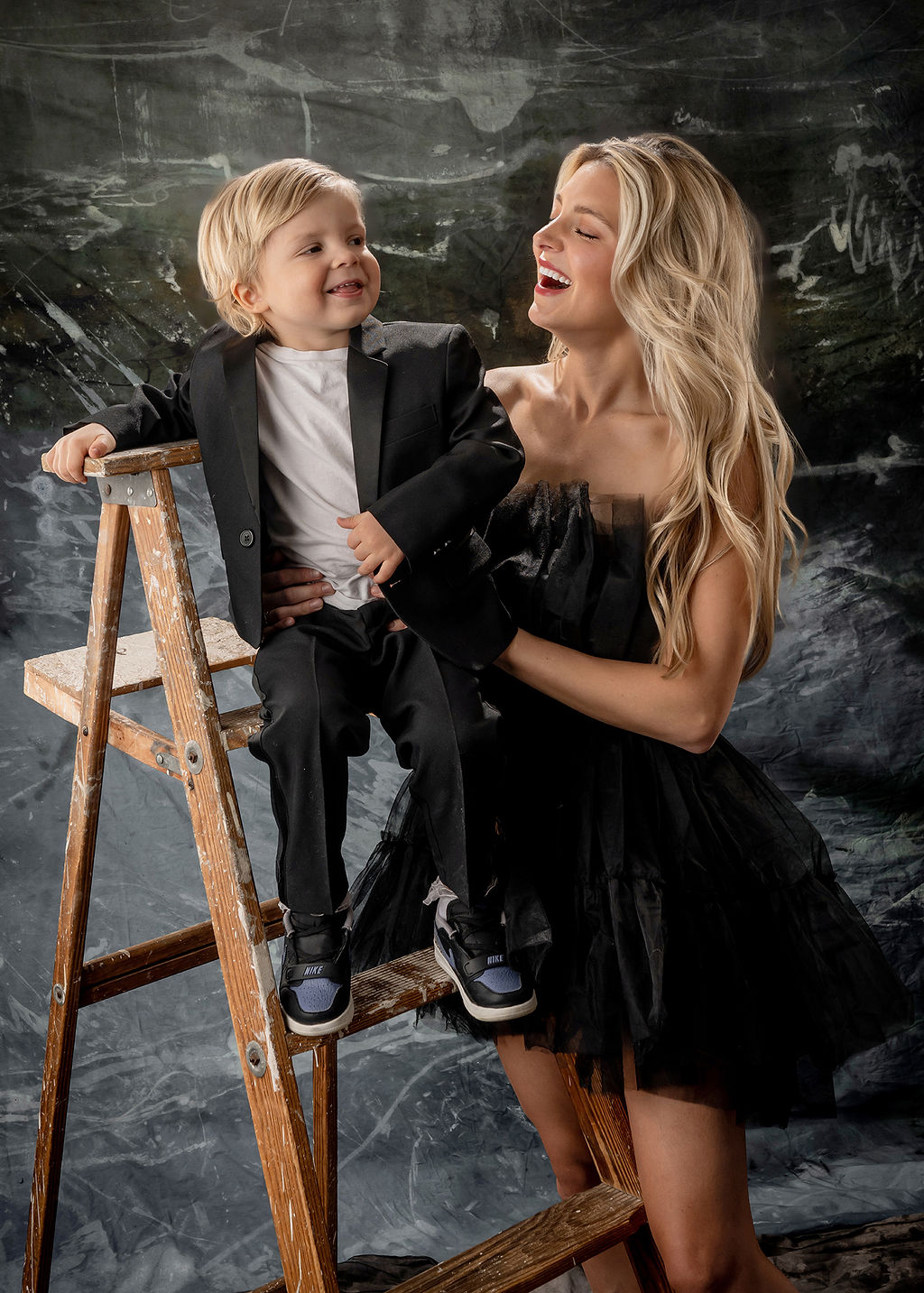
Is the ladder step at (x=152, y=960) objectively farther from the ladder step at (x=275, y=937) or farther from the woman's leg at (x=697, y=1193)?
the woman's leg at (x=697, y=1193)

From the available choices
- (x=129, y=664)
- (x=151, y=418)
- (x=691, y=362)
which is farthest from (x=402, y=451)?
(x=129, y=664)

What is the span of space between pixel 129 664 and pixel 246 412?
457mm

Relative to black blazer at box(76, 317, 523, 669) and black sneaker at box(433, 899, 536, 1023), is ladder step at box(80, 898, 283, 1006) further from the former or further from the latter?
black blazer at box(76, 317, 523, 669)

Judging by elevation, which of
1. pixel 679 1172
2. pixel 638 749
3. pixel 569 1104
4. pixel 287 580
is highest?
pixel 287 580

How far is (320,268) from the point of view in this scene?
4.87 feet

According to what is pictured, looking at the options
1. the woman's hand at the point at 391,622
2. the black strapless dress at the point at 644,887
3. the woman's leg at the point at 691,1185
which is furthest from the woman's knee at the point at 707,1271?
the woman's hand at the point at 391,622

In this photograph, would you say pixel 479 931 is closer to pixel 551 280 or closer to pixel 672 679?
pixel 672 679

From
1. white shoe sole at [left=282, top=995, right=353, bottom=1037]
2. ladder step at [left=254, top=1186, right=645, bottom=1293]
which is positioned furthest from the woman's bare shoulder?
ladder step at [left=254, top=1186, right=645, bottom=1293]

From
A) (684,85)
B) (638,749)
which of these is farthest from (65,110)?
(638,749)

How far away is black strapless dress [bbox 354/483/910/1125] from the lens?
5.10 feet

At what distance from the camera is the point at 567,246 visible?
5.52ft

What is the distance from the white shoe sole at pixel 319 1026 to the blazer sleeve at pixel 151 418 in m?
0.69

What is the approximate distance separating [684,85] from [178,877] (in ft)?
7.02

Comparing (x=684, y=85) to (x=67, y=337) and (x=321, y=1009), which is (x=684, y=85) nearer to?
(x=67, y=337)
